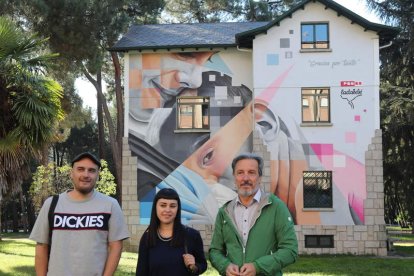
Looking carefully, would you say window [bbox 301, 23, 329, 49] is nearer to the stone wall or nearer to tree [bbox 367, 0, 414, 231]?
the stone wall

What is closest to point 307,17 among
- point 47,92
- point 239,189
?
point 47,92

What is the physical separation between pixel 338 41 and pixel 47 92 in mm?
10269

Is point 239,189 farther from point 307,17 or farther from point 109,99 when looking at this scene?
point 109,99

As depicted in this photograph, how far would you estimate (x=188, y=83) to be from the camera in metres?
20.0

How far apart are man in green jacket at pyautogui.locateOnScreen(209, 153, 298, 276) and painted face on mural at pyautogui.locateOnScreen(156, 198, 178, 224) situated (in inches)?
14.9

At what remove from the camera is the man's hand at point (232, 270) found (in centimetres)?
422

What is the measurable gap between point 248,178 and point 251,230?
400 millimetres

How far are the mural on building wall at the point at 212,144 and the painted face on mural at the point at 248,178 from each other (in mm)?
14546

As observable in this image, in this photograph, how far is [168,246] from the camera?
4.54 meters

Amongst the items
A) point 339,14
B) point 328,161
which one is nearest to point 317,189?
point 328,161

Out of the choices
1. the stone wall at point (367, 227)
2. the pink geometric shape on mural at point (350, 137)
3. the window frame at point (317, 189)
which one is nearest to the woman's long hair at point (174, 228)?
the stone wall at point (367, 227)

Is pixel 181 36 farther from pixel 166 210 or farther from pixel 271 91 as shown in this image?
pixel 166 210

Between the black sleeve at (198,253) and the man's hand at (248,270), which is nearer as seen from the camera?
the man's hand at (248,270)

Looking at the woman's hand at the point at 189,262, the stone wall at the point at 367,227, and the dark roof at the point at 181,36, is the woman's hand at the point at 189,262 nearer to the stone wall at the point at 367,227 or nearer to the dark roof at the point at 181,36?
the stone wall at the point at 367,227
